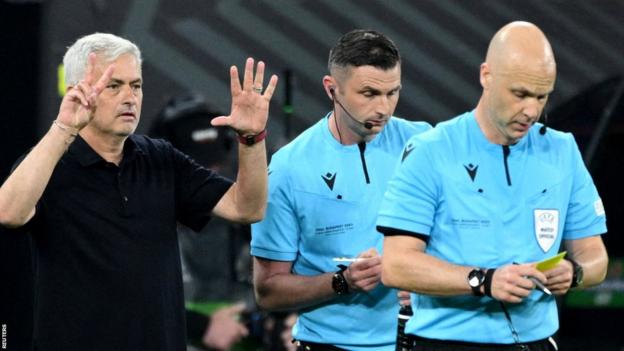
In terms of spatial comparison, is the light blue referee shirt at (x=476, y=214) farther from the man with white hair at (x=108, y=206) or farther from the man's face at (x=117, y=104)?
the man's face at (x=117, y=104)

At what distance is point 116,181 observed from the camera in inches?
142

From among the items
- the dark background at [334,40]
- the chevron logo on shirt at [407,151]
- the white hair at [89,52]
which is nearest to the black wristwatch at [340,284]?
the chevron logo on shirt at [407,151]

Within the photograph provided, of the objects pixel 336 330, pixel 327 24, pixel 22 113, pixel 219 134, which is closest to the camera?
pixel 336 330

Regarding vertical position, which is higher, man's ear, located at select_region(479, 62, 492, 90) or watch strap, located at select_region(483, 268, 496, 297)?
man's ear, located at select_region(479, 62, 492, 90)

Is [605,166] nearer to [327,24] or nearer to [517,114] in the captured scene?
[327,24]

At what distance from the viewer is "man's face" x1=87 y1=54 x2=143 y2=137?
364 centimetres

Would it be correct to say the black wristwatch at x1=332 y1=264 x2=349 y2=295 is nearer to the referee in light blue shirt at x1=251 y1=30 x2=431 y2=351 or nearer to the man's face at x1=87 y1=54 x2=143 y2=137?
the referee in light blue shirt at x1=251 y1=30 x2=431 y2=351

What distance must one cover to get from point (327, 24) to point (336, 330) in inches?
122

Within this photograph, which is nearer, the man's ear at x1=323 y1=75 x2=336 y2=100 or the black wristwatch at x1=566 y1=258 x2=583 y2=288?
the black wristwatch at x1=566 y1=258 x2=583 y2=288

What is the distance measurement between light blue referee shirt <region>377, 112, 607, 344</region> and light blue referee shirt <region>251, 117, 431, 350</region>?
0.46m

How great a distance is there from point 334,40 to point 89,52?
3.39 m

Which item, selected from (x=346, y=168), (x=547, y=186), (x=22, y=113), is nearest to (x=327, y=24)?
(x=22, y=113)

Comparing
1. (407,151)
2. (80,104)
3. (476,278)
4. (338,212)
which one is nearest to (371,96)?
(338,212)

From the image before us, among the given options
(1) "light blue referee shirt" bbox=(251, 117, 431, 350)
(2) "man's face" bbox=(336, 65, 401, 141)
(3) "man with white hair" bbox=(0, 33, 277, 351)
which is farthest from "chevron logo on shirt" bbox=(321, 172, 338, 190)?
(3) "man with white hair" bbox=(0, 33, 277, 351)
